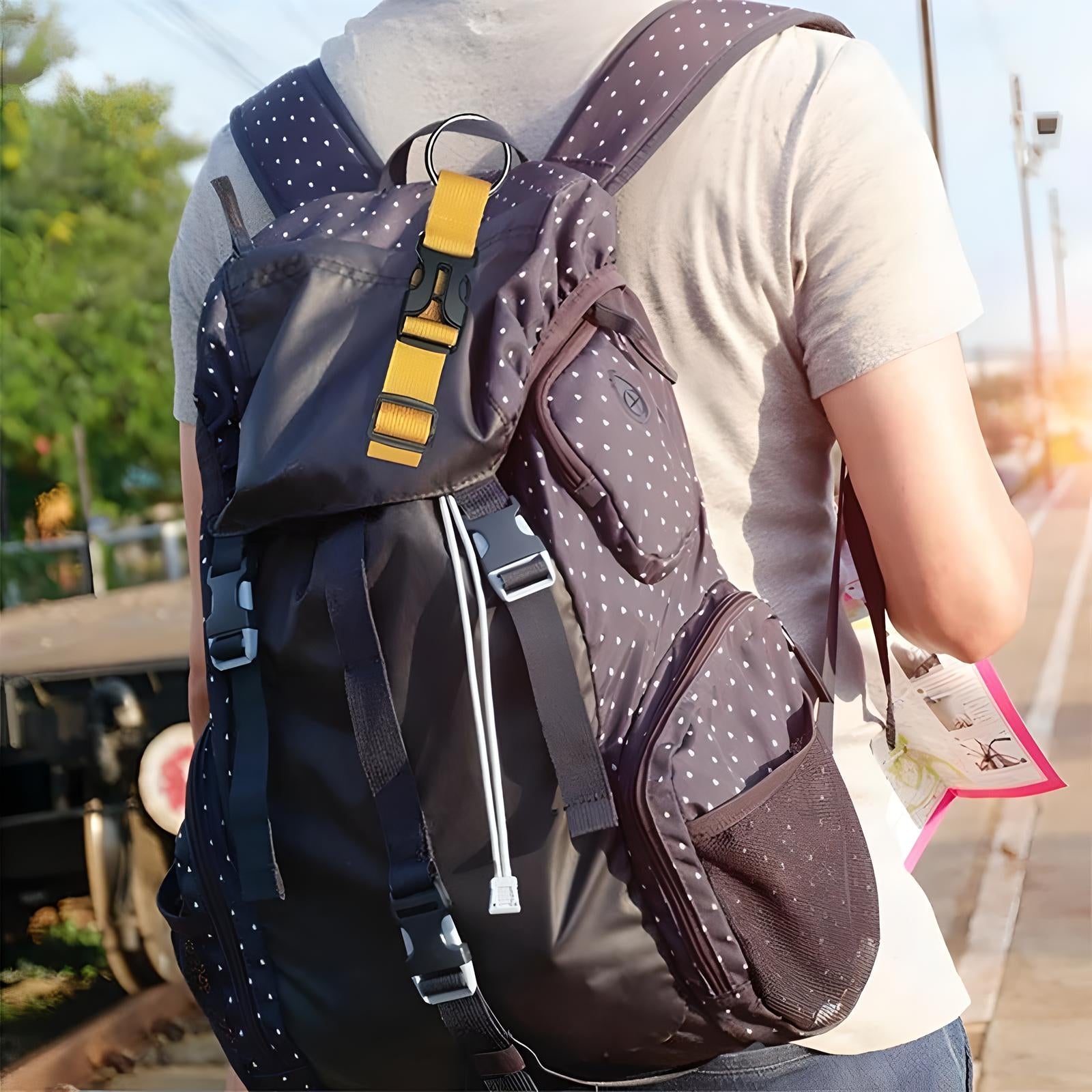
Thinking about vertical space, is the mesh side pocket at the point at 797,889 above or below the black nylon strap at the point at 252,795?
below

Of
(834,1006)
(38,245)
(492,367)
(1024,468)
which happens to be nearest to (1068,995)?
(834,1006)

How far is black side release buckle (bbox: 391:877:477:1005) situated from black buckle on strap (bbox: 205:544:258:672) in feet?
0.72

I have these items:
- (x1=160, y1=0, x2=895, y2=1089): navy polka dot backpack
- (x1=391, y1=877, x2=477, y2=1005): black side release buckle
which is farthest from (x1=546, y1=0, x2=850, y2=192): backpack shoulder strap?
(x1=391, y1=877, x2=477, y2=1005): black side release buckle

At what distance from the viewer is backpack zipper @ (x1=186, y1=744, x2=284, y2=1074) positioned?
3.43 feet

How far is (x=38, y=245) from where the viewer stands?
1198 centimetres

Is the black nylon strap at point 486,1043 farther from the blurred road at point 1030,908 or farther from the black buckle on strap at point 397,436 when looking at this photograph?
the blurred road at point 1030,908

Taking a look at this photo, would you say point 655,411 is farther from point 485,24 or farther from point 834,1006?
point 834,1006

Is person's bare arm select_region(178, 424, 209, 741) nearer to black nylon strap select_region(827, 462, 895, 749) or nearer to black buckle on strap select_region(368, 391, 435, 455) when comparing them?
black buckle on strap select_region(368, 391, 435, 455)

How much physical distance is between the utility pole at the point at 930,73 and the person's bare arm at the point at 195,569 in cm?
72

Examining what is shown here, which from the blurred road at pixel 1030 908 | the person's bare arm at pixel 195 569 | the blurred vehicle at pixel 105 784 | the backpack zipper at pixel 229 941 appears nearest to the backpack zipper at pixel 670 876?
the backpack zipper at pixel 229 941

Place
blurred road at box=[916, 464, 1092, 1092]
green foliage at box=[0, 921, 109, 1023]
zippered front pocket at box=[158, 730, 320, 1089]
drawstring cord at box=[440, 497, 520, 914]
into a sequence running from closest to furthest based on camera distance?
1. drawstring cord at box=[440, 497, 520, 914]
2. zippered front pocket at box=[158, 730, 320, 1089]
3. blurred road at box=[916, 464, 1092, 1092]
4. green foliage at box=[0, 921, 109, 1023]

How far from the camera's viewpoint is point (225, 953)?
3.48 feet

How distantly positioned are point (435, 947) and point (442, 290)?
0.49 metres

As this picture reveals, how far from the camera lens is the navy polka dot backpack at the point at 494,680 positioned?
95 cm
